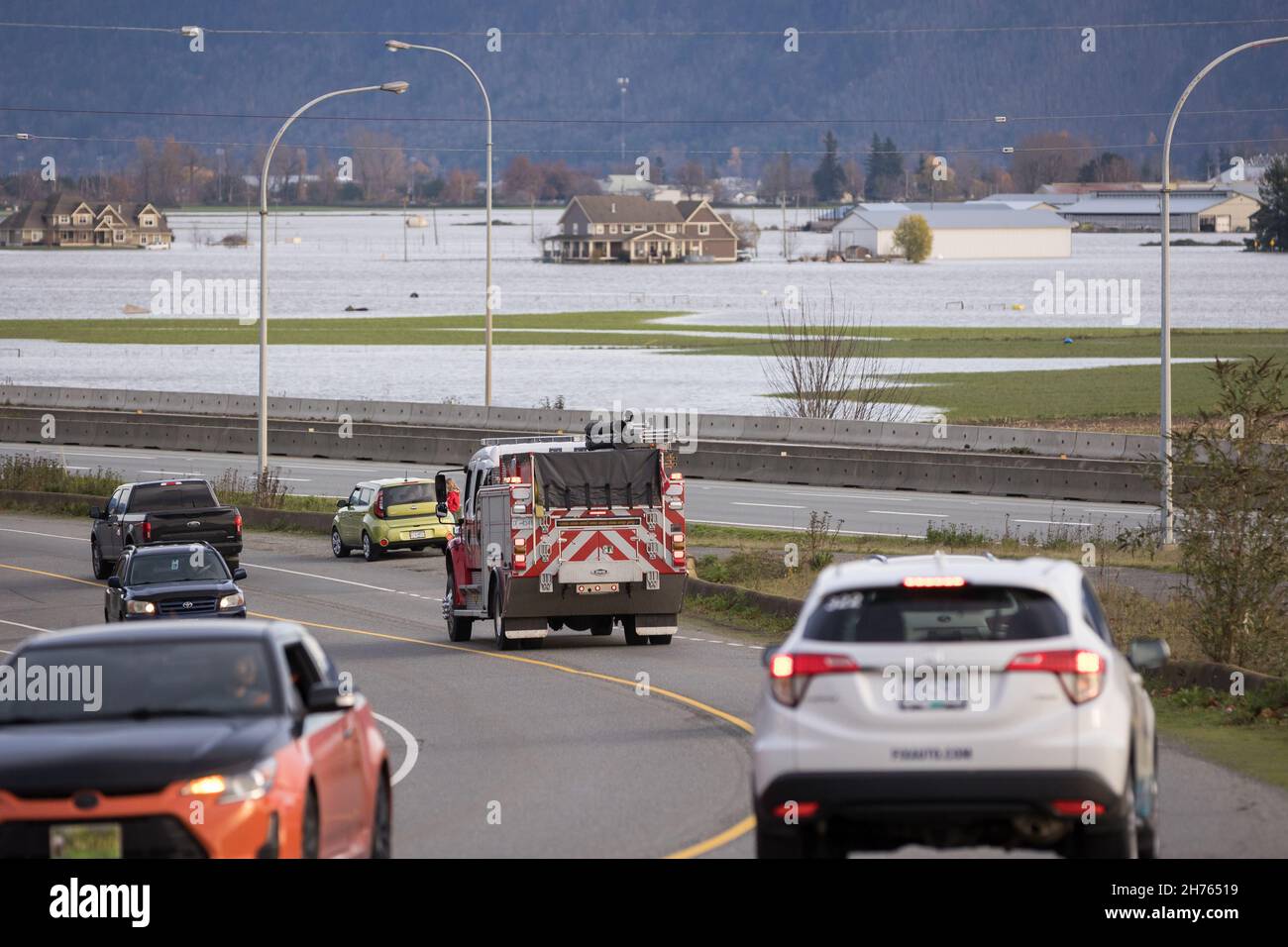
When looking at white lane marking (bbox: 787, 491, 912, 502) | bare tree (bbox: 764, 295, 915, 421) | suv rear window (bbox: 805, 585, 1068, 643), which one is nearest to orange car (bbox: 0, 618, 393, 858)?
suv rear window (bbox: 805, 585, 1068, 643)

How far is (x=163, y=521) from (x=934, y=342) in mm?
100548

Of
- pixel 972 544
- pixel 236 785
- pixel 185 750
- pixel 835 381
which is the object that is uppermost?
pixel 835 381

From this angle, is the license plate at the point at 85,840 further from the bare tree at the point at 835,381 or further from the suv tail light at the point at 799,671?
the bare tree at the point at 835,381

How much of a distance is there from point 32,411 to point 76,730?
61663mm

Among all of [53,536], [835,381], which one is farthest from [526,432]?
[53,536]

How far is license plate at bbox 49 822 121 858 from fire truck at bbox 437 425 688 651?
48.3 ft

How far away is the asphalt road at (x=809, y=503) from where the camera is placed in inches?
1543

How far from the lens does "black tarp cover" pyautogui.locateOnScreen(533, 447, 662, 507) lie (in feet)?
79.2

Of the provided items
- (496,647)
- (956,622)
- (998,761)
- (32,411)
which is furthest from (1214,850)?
(32,411)

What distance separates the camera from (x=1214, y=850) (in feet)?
38.9

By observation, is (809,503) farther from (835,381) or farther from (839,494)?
(835,381)

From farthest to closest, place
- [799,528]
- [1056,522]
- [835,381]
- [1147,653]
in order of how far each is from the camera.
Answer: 1. [835,381]
2. [799,528]
3. [1056,522]
4. [1147,653]

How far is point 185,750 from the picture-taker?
926cm
